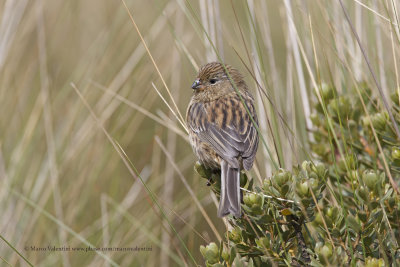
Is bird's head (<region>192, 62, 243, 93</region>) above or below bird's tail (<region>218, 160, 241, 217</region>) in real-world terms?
above

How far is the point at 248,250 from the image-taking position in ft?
7.60

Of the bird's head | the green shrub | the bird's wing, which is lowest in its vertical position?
the green shrub

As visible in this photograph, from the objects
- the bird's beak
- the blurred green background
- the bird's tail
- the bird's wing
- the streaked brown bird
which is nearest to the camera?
the bird's tail

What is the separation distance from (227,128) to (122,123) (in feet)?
3.57

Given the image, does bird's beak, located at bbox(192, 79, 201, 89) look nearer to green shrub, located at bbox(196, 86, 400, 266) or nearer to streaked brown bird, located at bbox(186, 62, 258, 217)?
A: streaked brown bird, located at bbox(186, 62, 258, 217)

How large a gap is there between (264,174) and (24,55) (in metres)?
2.33

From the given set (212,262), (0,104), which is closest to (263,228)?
(212,262)

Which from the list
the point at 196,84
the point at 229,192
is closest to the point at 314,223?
the point at 229,192

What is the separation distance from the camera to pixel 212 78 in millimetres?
3777

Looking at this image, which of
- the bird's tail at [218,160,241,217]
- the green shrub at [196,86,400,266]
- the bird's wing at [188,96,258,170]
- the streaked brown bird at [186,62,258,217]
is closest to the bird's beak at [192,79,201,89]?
the streaked brown bird at [186,62,258,217]

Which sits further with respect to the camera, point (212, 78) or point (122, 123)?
point (122, 123)

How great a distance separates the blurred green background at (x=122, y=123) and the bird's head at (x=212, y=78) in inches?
4.2

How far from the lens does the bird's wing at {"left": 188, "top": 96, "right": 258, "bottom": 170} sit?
318 centimetres

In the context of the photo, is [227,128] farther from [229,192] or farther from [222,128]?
[229,192]
